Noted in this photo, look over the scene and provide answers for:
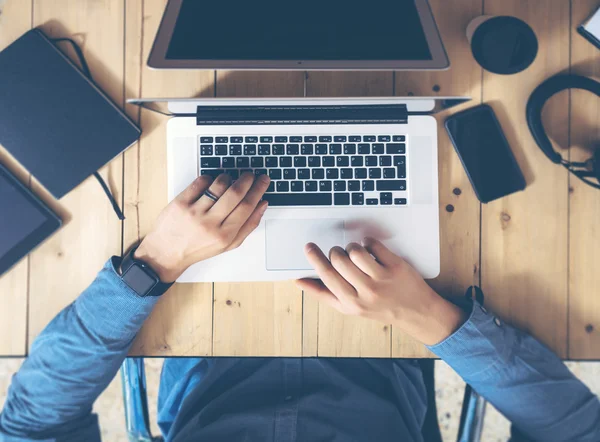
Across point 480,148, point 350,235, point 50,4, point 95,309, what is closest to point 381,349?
point 350,235

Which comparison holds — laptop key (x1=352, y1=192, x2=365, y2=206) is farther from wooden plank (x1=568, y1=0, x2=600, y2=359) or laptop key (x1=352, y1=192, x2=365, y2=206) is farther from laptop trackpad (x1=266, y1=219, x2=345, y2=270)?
wooden plank (x1=568, y1=0, x2=600, y2=359)

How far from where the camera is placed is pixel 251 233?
85cm

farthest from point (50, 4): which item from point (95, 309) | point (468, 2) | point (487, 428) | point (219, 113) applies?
point (487, 428)

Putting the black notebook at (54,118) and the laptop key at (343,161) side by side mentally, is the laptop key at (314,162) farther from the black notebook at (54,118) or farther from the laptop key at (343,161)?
the black notebook at (54,118)

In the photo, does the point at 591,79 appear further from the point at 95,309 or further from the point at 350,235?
the point at 95,309

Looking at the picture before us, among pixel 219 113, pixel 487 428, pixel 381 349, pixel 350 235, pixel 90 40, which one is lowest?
pixel 487 428

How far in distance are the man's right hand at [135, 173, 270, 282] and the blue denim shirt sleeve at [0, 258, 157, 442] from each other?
0.32ft

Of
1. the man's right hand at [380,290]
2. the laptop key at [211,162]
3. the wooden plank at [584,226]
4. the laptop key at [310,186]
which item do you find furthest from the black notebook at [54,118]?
the wooden plank at [584,226]

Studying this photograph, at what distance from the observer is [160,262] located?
827mm

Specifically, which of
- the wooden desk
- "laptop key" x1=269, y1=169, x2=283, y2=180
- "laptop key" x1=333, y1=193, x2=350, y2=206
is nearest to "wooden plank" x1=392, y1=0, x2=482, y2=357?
the wooden desk

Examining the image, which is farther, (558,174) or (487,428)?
(487,428)

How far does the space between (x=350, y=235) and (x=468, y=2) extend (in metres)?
0.57

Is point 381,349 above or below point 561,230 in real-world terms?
below

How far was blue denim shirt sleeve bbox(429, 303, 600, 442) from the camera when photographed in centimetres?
82
